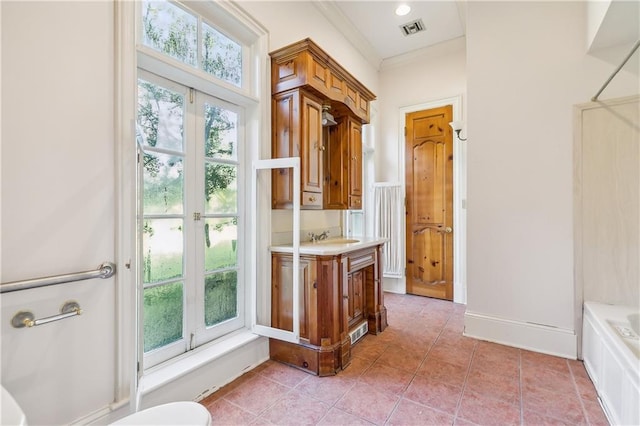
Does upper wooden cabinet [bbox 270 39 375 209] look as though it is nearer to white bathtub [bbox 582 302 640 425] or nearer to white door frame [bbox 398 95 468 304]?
white door frame [bbox 398 95 468 304]

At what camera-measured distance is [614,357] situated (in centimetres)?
165

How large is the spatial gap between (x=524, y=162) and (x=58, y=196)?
3.30 metres

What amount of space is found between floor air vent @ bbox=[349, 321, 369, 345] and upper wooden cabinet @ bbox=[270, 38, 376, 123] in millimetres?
2087

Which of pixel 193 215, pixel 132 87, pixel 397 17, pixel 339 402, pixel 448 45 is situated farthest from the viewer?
pixel 448 45

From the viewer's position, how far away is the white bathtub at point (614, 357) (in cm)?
143

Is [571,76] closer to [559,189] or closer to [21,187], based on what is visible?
[559,189]

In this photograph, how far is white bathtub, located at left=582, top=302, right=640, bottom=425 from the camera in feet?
4.68

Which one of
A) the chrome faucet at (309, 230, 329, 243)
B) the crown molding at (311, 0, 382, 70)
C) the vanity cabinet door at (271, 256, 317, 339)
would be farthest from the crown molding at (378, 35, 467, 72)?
the vanity cabinet door at (271, 256, 317, 339)

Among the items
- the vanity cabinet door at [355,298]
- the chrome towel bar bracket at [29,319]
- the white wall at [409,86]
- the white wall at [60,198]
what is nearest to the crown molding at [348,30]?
the white wall at [409,86]

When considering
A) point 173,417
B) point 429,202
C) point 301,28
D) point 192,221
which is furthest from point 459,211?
Result: point 173,417

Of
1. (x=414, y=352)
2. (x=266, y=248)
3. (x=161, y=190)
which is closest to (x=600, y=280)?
(x=414, y=352)

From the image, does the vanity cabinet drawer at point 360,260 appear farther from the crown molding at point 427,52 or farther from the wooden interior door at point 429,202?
the crown molding at point 427,52

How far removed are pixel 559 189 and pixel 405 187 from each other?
190 cm

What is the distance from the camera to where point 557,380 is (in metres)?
2.05
